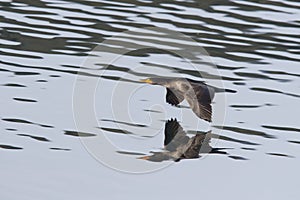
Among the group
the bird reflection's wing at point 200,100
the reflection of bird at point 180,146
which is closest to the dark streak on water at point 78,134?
the reflection of bird at point 180,146

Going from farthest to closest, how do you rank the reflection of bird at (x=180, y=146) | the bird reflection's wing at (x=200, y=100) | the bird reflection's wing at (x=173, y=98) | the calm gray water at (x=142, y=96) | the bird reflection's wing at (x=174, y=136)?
1. the bird reflection's wing at (x=173, y=98)
2. the bird reflection's wing at (x=174, y=136)
3. the bird reflection's wing at (x=200, y=100)
4. the reflection of bird at (x=180, y=146)
5. the calm gray water at (x=142, y=96)

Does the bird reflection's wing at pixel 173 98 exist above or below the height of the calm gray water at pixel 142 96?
above

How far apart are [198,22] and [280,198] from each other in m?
6.71

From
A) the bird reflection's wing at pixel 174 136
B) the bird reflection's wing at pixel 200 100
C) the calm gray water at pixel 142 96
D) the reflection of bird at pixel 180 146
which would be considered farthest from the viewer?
the bird reflection's wing at pixel 174 136

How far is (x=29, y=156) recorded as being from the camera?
10.1 metres

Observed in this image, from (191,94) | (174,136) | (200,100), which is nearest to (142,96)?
(174,136)

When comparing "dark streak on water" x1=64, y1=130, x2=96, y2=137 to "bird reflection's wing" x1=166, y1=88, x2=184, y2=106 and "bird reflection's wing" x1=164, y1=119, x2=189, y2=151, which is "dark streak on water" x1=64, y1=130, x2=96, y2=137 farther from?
"bird reflection's wing" x1=166, y1=88, x2=184, y2=106

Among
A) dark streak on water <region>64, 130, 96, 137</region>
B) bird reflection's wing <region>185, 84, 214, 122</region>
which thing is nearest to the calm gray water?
dark streak on water <region>64, 130, 96, 137</region>

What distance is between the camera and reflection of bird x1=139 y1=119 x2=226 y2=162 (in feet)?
33.9

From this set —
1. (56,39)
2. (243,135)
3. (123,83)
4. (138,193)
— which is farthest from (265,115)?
(56,39)

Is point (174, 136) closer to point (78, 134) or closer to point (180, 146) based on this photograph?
point (180, 146)

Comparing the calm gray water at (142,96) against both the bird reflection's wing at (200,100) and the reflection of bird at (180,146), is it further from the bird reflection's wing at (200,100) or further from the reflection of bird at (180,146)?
the bird reflection's wing at (200,100)

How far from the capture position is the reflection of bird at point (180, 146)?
33.9 feet

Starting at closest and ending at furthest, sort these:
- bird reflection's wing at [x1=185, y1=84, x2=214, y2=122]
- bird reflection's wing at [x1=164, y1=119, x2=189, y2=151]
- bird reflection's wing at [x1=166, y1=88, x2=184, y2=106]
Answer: bird reflection's wing at [x1=185, y1=84, x2=214, y2=122]
bird reflection's wing at [x1=164, y1=119, x2=189, y2=151]
bird reflection's wing at [x1=166, y1=88, x2=184, y2=106]
